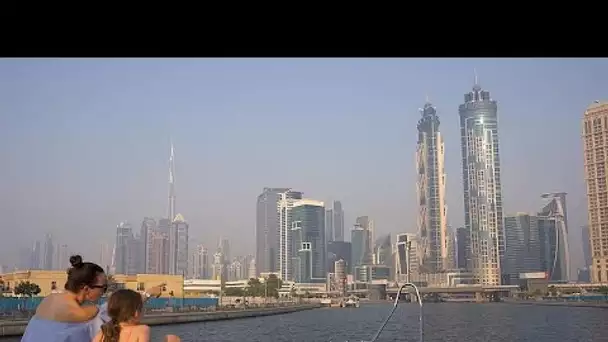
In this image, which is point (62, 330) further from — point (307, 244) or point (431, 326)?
point (431, 326)

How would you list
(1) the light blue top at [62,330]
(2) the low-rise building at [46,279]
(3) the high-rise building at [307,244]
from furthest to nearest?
(3) the high-rise building at [307,244] < (2) the low-rise building at [46,279] < (1) the light blue top at [62,330]

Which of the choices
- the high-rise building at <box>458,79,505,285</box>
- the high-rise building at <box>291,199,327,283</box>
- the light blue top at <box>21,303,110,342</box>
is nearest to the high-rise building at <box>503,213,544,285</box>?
the high-rise building at <box>458,79,505,285</box>

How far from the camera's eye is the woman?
4.43ft

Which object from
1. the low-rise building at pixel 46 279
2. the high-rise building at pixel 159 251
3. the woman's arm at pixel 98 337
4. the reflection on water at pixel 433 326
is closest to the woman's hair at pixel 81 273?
the woman's arm at pixel 98 337

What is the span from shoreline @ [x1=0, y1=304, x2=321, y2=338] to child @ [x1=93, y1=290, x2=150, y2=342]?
15.3 metres

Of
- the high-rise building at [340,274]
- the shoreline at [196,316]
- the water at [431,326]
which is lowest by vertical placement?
the water at [431,326]

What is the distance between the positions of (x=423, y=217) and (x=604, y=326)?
37.0 ft

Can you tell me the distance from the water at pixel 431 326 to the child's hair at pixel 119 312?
19.5 metres

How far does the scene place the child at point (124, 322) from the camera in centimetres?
122

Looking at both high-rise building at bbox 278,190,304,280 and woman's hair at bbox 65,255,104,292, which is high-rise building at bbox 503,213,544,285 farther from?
woman's hair at bbox 65,255,104,292

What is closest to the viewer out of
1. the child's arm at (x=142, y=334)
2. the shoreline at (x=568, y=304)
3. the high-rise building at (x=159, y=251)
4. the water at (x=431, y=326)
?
the child's arm at (x=142, y=334)

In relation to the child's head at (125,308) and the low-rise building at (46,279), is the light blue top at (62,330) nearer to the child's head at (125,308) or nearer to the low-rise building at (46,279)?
the child's head at (125,308)

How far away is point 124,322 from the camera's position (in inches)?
48.4
